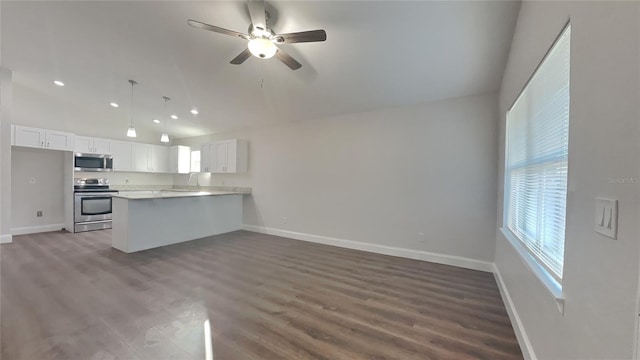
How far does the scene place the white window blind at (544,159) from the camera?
4.28ft

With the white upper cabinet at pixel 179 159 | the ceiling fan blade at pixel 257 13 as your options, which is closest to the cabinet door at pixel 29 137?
the white upper cabinet at pixel 179 159

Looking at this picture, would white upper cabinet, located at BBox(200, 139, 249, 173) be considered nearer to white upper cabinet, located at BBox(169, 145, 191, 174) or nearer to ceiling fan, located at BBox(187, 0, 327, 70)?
white upper cabinet, located at BBox(169, 145, 191, 174)

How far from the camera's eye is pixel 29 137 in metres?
4.81

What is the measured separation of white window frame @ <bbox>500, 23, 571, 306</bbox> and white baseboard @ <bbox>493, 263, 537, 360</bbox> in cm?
54

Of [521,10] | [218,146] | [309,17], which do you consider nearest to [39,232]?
[218,146]

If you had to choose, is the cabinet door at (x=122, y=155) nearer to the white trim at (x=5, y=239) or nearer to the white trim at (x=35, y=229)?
the white trim at (x=35, y=229)

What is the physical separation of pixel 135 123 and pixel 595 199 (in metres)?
8.29

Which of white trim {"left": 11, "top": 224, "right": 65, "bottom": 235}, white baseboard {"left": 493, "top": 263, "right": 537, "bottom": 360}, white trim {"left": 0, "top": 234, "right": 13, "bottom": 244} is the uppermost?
white baseboard {"left": 493, "top": 263, "right": 537, "bottom": 360}

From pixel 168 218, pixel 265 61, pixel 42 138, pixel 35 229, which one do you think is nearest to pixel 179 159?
pixel 42 138

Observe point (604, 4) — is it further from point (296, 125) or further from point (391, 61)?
point (296, 125)

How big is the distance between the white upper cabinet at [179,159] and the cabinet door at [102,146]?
4.70ft

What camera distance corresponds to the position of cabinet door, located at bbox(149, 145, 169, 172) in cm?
694

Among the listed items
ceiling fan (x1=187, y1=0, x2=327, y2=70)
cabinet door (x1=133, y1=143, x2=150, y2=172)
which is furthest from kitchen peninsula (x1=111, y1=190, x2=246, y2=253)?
ceiling fan (x1=187, y1=0, x2=327, y2=70)

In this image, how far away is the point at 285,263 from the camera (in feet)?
11.8
